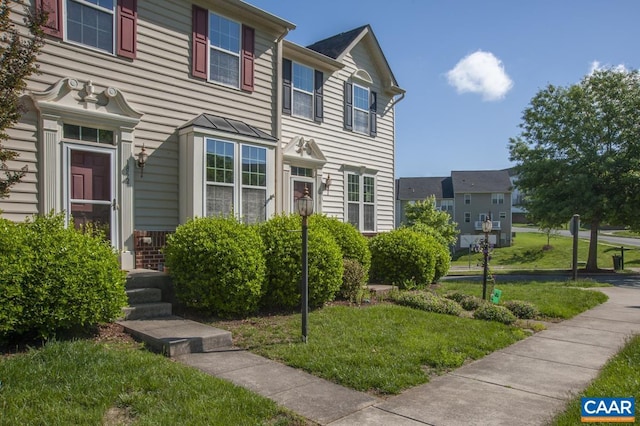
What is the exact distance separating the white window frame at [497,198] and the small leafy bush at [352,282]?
45329 millimetres

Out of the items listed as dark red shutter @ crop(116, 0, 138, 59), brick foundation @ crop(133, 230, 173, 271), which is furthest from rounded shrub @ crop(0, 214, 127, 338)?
dark red shutter @ crop(116, 0, 138, 59)

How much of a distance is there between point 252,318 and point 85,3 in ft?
19.3

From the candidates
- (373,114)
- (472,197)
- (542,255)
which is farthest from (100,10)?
(472,197)

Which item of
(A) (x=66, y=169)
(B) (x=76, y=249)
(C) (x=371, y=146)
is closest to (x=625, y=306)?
(C) (x=371, y=146)

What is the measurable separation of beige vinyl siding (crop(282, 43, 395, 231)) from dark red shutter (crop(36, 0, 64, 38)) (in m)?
5.46

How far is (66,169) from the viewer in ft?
23.5

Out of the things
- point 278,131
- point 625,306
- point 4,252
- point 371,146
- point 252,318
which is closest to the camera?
point 4,252

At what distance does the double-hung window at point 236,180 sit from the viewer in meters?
8.75

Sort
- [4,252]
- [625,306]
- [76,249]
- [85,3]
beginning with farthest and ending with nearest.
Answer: [625,306] → [85,3] → [76,249] → [4,252]

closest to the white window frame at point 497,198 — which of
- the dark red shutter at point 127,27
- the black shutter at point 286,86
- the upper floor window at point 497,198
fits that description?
the upper floor window at point 497,198

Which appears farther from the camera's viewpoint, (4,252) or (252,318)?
(252,318)

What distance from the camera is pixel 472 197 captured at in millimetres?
51125

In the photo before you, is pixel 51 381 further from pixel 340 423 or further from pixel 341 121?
pixel 341 121

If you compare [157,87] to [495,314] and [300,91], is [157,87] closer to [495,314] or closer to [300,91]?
[300,91]
